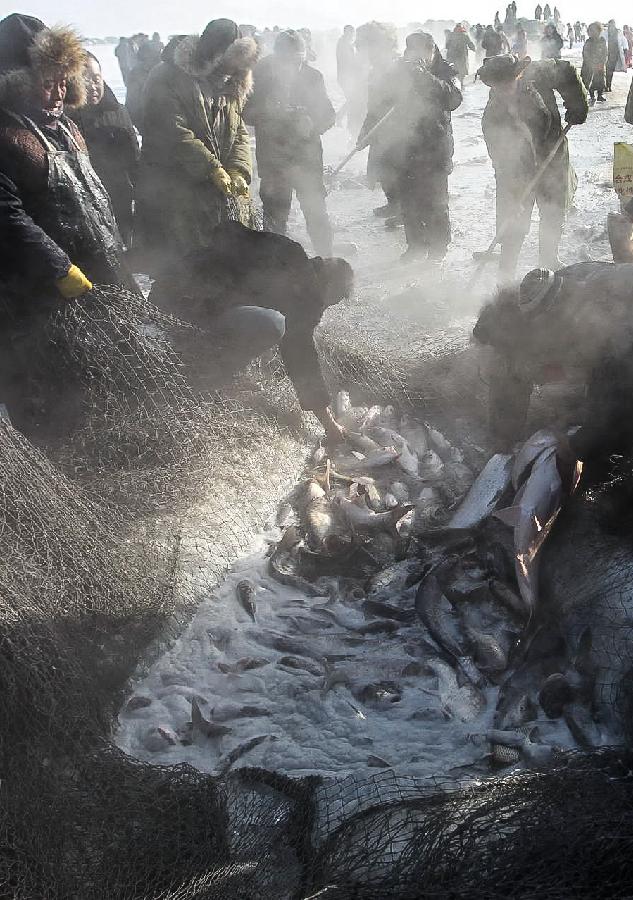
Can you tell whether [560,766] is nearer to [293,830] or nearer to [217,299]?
[293,830]

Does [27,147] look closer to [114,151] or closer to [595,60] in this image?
[114,151]

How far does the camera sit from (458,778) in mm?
2783

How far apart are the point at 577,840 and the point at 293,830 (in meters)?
1.05

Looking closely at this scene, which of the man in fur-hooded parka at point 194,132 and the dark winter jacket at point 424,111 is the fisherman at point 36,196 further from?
the dark winter jacket at point 424,111

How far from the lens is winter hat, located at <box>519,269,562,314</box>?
3916 mm

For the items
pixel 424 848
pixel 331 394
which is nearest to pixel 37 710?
pixel 424 848

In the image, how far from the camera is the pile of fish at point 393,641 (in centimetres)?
311

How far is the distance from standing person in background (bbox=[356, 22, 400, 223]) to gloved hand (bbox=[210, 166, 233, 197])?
395cm

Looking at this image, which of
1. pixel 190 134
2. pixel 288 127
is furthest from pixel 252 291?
pixel 288 127

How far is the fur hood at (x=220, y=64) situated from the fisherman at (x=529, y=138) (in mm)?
3209

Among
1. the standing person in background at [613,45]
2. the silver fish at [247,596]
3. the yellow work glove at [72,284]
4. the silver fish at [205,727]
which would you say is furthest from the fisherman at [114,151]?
the standing person in background at [613,45]

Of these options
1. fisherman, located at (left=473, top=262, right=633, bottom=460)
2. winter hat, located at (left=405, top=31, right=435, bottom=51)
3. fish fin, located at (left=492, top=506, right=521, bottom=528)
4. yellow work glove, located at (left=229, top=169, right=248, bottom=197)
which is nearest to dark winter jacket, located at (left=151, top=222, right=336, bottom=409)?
fisherman, located at (left=473, top=262, right=633, bottom=460)

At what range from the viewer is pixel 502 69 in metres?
7.68

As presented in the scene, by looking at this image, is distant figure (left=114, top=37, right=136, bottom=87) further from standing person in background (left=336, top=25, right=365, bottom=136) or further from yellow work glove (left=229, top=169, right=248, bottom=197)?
yellow work glove (left=229, top=169, right=248, bottom=197)
